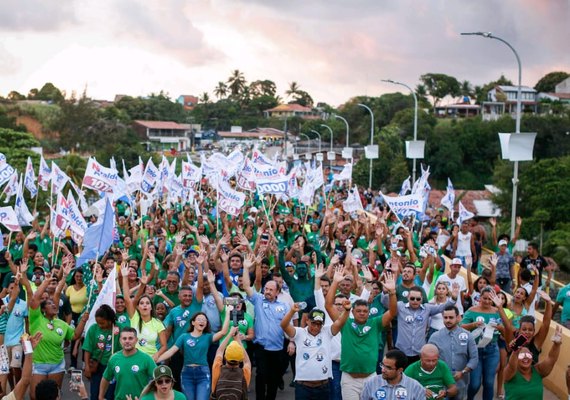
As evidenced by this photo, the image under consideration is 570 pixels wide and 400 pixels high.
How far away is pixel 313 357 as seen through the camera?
7.93 metres

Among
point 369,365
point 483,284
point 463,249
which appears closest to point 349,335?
point 369,365

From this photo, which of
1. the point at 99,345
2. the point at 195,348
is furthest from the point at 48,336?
the point at 195,348

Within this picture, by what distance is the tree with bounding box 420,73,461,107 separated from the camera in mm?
115812

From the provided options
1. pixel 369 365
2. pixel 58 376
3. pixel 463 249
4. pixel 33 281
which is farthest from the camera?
pixel 463 249

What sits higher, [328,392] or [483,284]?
[483,284]

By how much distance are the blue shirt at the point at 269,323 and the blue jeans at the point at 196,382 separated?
47.1 inches

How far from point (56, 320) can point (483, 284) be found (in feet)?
16.0

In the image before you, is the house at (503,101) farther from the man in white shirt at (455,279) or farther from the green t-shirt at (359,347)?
the green t-shirt at (359,347)

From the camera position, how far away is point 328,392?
8055 mm

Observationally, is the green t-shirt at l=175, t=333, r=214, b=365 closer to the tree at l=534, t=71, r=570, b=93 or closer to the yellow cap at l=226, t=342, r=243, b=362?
the yellow cap at l=226, t=342, r=243, b=362

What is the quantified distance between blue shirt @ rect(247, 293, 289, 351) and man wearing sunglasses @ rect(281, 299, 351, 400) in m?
1.12

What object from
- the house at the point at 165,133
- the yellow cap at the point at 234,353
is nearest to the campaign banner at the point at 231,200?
the yellow cap at the point at 234,353

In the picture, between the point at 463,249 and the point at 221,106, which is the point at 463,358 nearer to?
the point at 463,249

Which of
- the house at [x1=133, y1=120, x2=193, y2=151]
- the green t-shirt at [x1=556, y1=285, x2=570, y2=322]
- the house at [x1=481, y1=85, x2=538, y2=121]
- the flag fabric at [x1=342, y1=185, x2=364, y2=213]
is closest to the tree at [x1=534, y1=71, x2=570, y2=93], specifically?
the house at [x1=481, y1=85, x2=538, y2=121]
